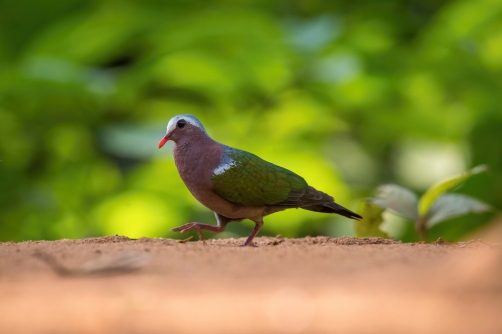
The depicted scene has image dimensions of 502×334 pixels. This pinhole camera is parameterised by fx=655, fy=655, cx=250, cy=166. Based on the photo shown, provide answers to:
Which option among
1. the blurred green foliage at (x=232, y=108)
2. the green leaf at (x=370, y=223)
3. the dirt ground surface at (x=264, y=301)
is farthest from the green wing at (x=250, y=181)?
the blurred green foliage at (x=232, y=108)

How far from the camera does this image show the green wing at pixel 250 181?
3.02 metres

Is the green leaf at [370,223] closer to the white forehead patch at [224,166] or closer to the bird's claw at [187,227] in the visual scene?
the white forehead patch at [224,166]

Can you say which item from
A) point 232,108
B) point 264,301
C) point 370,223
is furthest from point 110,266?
point 232,108

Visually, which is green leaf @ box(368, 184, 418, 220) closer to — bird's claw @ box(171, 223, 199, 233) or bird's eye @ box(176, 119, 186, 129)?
bird's claw @ box(171, 223, 199, 233)

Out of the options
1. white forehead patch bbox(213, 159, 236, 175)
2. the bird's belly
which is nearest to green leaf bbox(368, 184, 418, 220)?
the bird's belly

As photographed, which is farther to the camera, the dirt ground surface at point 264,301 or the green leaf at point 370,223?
the green leaf at point 370,223

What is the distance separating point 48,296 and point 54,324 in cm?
15

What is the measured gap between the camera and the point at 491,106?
5.91m

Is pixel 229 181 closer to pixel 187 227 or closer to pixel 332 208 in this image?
pixel 187 227

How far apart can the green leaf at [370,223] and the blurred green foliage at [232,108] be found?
4.89ft

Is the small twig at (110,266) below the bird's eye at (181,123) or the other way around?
below

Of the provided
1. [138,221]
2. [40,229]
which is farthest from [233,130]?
[40,229]

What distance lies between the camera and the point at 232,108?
19.8 feet

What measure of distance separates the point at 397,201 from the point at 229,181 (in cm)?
85
